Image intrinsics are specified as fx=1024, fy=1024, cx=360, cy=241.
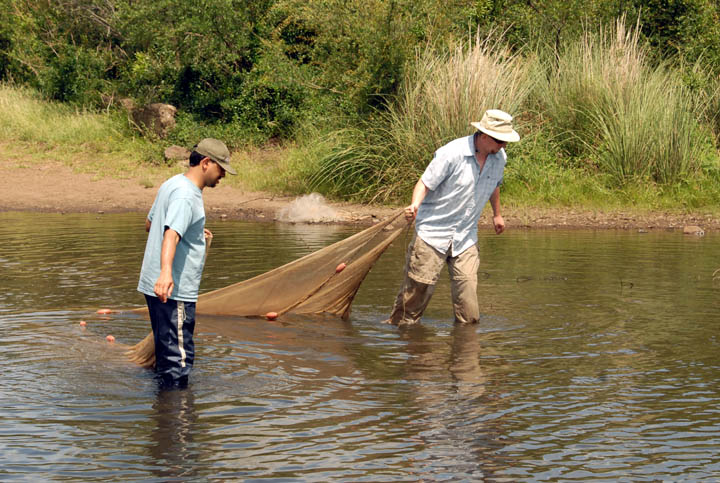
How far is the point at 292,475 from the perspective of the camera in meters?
→ 5.10

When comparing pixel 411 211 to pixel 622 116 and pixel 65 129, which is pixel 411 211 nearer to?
pixel 622 116

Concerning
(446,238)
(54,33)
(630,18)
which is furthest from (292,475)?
(54,33)

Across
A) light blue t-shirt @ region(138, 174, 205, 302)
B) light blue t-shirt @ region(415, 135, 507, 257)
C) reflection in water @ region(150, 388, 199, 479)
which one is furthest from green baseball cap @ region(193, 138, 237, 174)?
light blue t-shirt @ region(415, 135, 507, 257)

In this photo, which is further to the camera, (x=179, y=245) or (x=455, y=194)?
(x=455, y=194)

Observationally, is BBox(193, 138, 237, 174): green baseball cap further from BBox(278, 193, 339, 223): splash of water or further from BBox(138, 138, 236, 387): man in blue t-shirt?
BBox(278, 193, 339, 223): splash of water

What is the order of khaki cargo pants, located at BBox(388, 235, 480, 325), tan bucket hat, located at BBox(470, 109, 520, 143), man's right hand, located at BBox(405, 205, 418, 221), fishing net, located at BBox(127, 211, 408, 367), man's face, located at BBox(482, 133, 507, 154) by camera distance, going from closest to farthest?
man's right hand, located at BBox(405, 205, 418, 221) < tan bucket hat, located at BBox(470, 109, 520, 143) < man's face, located at BBox(482, 133, 507, 154) < khaki cargo pants, located at BBox(388, 235, 480, 325) < fishing net, located at BBox(127, 211, 408, 367)

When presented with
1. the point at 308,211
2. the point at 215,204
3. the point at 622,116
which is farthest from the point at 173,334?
the point at 215,204

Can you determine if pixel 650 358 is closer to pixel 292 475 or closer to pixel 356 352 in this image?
pixel 356 352

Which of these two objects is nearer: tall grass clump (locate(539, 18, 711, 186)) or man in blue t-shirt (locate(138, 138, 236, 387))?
man in blue t-shirt (locate(138, 138, 236, 387))

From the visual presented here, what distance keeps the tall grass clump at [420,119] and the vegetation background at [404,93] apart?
35 mm

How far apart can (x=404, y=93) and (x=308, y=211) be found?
286 centimetres

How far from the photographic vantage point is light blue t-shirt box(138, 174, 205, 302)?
19.5 ft

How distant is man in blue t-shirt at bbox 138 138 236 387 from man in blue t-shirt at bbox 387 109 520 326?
6.73 ft

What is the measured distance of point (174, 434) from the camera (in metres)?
5.73
